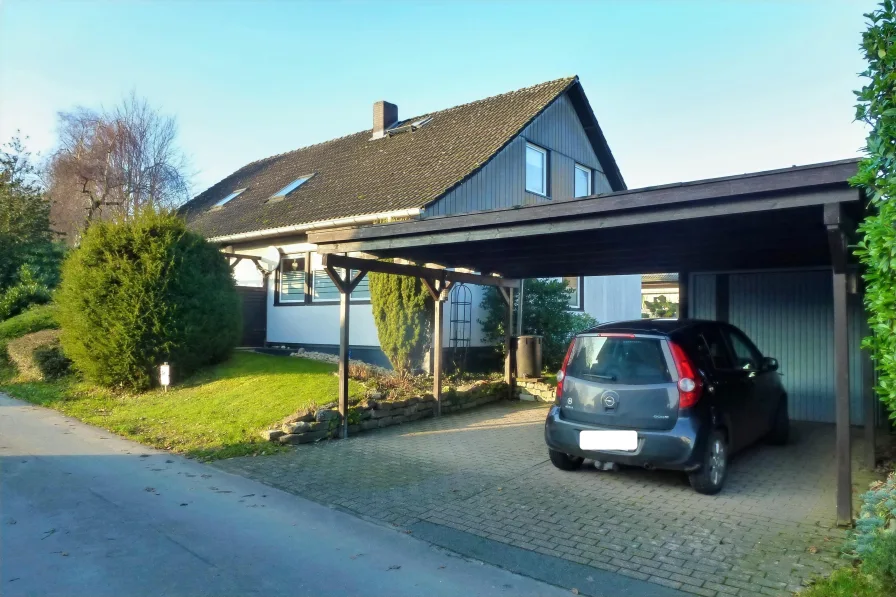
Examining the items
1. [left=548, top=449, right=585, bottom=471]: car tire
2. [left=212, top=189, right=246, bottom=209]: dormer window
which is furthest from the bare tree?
[left=548, top=449, right=585, bottom=471]: car tire

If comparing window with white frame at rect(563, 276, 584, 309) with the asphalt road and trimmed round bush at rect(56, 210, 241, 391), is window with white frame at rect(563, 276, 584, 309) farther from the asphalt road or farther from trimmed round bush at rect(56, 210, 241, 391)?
the asphalt road

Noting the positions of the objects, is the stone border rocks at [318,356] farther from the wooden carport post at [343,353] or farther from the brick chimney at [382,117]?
the brick chimney at [382,117]

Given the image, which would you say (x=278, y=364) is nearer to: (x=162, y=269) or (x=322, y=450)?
(x=162, y=269)

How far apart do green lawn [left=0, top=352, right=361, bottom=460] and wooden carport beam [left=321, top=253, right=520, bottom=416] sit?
83cm

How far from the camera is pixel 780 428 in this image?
8281mm

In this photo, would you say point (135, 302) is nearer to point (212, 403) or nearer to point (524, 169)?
point (212, 403)

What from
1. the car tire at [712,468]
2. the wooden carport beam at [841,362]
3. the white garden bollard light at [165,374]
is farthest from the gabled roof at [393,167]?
the wooden carport beam at [841,362]

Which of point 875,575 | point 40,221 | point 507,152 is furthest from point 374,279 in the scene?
point 40,221

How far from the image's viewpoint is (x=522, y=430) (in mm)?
9609

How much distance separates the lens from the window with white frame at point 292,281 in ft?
54.4

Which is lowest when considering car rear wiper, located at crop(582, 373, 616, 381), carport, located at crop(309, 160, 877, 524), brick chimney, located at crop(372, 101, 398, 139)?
car rear wiper, located at crop(582, 373, 616, 381)

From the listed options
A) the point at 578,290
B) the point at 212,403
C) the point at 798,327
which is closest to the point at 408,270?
the point at 212,403

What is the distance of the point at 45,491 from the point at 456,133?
1318cm

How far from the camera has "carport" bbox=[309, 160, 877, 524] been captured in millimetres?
5320
